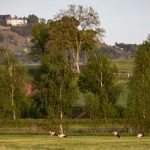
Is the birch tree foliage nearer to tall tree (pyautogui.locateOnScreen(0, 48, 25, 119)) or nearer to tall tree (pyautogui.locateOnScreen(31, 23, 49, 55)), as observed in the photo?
tall tree (pyautogui.locateOnScreen(0, 48, 25, 119))

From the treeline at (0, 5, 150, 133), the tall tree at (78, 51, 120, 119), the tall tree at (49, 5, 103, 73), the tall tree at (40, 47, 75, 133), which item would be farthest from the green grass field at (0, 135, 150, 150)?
the tall tree at (49, 5, 103, 73)

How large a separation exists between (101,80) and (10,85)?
1077cm

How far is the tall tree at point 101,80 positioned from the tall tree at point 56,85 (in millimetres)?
2694

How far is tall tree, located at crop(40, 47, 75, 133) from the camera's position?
67125mm

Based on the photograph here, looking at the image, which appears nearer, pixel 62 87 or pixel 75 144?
pixel 75 144

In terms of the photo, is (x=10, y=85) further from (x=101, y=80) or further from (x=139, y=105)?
(x=139, y=105)

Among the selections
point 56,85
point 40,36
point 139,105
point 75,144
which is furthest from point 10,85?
A: point 40,36

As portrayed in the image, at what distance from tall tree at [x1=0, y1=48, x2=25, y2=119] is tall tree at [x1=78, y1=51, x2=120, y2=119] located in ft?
27.1

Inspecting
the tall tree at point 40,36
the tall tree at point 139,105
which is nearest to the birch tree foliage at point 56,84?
the tall tree at point 139,105

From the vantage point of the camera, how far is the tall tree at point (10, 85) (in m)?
65.7

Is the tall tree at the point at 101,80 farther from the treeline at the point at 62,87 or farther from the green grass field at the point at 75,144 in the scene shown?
the green grass field at the point at 75,144

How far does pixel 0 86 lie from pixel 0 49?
5.65 metres

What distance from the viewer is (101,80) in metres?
70.5

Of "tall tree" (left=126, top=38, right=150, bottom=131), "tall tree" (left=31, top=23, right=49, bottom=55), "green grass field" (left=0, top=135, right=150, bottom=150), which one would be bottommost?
"green grass field" (left=0, top=135, right=150, bottom=150)
